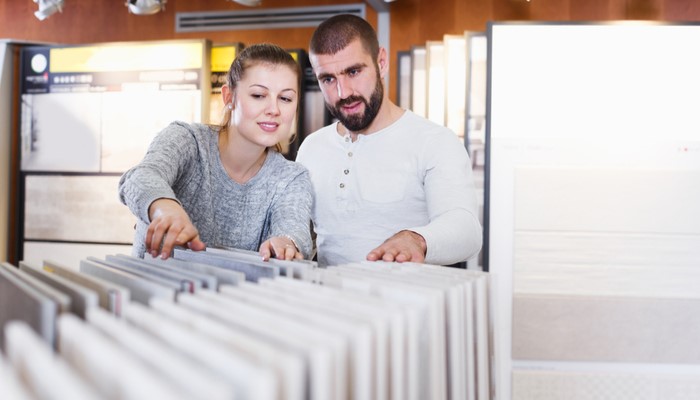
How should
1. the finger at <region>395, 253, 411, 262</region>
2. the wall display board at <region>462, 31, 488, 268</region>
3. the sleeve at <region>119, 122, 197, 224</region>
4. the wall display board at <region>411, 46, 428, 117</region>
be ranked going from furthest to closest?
the wall display board at <region>411, 46, 428, 117</region>, the wall display board at <region>462, 31, 488, 268</region>, the sleeve at <region>119, 122, 197, 224</region>, the finger at <region>395, 253, 411, 262</region>

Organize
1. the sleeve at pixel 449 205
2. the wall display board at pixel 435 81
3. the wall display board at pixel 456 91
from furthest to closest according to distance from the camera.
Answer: the wall display board at pixel 435 81
the wall display board at pixel 456 91
the sleeve at pixel 449 205

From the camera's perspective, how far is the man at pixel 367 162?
2.15m

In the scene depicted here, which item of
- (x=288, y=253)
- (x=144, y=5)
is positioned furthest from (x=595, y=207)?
(x=144, y=5)

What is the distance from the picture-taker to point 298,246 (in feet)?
4.88

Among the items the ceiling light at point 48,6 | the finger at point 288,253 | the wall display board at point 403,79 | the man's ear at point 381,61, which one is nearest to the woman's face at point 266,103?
the finger at point 288,253

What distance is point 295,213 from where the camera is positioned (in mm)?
1652

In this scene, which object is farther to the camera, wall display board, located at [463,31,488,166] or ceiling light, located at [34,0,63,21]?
ceiling light, located at [34,0,63,21]

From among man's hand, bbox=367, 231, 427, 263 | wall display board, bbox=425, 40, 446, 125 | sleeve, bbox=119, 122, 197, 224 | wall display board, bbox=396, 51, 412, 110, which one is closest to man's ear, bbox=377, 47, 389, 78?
sleeve, bbox=119, 122, 197, 224

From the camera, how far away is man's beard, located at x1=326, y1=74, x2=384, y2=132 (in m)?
2.22

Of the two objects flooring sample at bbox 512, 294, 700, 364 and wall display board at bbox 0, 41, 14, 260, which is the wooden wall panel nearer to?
wall display board at bbox 0, 41, 14, 260

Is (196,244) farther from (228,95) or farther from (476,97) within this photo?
(476,97)

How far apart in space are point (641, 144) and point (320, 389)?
284cm

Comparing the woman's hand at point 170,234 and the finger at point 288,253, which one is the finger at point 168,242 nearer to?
the woman's hand at point 170,234

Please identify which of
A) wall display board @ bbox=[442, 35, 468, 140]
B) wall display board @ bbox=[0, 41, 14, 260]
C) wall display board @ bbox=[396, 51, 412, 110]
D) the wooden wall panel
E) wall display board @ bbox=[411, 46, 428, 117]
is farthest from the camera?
wall display board @ bbox=[0, 41, 14, 260]
